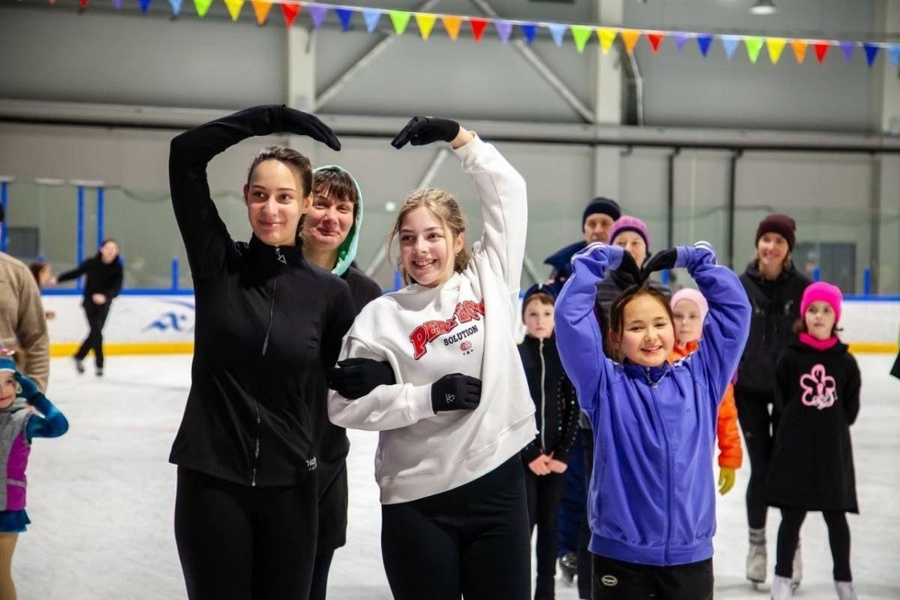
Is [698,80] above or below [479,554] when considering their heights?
above

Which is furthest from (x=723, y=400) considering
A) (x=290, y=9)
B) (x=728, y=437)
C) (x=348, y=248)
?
(x=290, y=9)

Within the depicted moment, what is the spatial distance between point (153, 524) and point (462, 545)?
3030mm

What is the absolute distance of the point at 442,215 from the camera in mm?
2371

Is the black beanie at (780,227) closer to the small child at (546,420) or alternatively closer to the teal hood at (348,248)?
the small child at (546,420)

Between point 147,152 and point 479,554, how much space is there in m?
14.4

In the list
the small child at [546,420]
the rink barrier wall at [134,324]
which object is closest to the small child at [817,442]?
the small child at [546,420]

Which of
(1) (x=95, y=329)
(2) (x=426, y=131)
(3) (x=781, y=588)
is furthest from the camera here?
(1) (x=95, y=329)

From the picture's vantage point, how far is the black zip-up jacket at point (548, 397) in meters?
3.76

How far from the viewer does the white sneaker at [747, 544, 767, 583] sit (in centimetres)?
418

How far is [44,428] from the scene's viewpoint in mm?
3281

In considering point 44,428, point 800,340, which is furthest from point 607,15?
point 44,428

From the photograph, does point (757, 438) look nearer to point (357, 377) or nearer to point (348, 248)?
point (348, 248)

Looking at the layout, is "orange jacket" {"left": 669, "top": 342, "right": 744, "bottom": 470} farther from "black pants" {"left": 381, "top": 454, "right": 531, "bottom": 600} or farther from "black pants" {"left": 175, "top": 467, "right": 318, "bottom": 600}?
"black pants" {"left": 175, "top": 467, "right": 318, "bottom": 600}

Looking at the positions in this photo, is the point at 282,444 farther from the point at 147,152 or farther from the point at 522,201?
the point at 147,152
